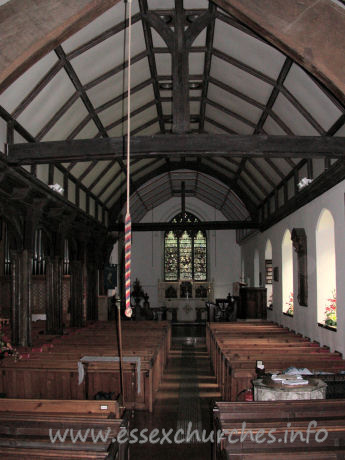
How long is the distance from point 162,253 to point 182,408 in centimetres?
1562

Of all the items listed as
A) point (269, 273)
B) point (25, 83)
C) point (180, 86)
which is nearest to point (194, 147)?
point (180, 86)

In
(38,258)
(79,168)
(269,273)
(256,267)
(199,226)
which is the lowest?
(269,273)

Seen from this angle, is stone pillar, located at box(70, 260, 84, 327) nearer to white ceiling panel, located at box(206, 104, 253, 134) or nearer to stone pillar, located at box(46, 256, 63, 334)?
stone pillar, located at box(46, 256, 63, 334)

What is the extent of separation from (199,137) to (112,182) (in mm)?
7961

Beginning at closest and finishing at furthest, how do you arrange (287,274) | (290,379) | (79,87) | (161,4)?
(290,379), (161,4), (79,87), (287,274)

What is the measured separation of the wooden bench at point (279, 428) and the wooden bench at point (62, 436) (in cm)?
91

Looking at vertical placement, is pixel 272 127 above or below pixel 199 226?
above

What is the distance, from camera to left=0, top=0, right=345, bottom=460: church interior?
4293 millimetres

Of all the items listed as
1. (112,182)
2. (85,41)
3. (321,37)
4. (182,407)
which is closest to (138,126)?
(112,182)

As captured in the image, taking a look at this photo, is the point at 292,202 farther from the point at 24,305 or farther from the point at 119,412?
the point at 119,412

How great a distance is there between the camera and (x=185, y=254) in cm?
Result: 2292

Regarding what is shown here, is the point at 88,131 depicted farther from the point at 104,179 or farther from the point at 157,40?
the point at 104,179

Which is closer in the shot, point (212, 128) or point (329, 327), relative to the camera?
point (329, 327)

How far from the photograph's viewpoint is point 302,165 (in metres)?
10.1
